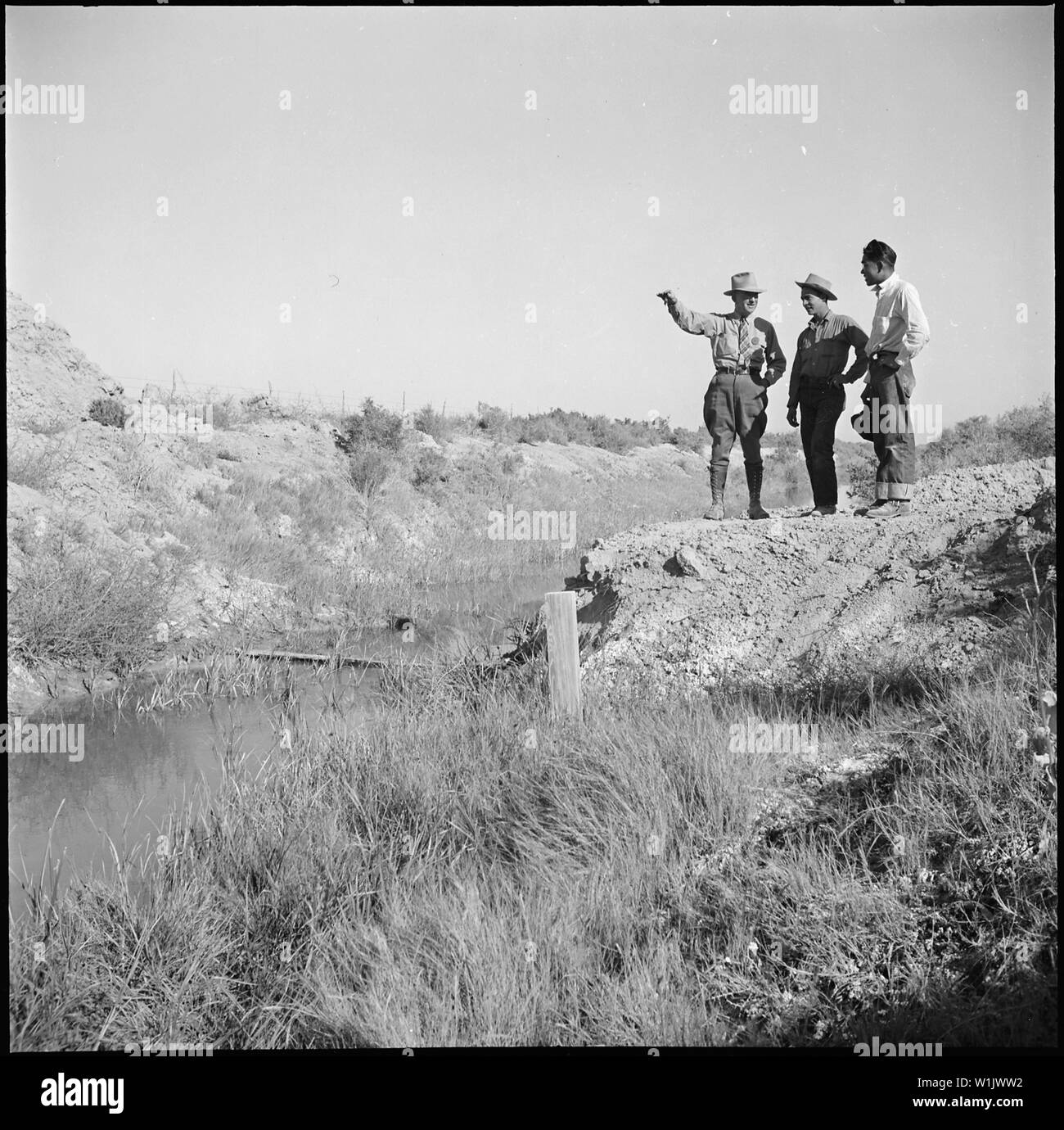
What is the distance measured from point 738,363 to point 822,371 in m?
0.92

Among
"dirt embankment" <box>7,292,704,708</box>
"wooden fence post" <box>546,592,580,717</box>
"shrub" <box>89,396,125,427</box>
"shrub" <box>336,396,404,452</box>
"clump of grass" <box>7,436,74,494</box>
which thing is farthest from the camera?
"shrub" <box>336,396,404,452</box>

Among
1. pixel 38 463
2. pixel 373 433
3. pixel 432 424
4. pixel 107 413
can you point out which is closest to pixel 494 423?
pixel 432 424

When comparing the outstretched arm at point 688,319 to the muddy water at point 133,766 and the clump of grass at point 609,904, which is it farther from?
the clump of grass at point 609,904

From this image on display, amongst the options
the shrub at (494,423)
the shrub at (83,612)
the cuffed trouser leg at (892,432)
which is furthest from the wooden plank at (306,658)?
the shrub at (494,423)

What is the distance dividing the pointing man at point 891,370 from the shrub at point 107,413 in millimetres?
15372

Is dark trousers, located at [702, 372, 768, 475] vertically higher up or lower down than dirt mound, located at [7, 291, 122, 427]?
lower down

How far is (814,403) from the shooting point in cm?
930

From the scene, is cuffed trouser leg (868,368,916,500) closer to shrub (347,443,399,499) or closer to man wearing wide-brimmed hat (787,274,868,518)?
man wearing wide-brimmed hat (787,274,868,518)

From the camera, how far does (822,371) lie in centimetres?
915

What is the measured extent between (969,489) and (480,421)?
87.4ft

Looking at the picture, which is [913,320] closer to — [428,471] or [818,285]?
[818,285]

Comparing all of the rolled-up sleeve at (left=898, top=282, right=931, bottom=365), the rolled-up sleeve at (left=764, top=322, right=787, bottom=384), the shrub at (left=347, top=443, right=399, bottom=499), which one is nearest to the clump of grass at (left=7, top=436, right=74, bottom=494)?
the shrub at (left=347, top=443, right=399, bottom=499)

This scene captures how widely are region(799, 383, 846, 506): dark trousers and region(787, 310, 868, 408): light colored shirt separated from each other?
0.39 ft

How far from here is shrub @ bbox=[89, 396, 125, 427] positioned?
1922cm
